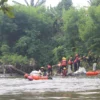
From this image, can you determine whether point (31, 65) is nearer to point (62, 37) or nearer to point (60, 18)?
point (62, 37)

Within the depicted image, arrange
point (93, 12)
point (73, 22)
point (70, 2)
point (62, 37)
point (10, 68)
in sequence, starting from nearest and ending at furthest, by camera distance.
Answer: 1. point (10, 68)
2. point (93, 12)
3. point (73, 22)
4. point (62, 37)
5. point (70, 2)

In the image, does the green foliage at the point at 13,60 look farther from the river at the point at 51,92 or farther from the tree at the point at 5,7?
the tree at the point at 5,7

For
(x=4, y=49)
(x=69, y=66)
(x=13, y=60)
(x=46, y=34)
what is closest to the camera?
(x=69, y=66)

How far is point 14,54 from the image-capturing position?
44.2m

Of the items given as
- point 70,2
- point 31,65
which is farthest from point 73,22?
point 70,2

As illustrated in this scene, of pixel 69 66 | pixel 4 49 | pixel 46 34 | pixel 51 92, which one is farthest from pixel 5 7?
pixel 46 34

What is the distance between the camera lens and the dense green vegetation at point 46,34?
128 ft

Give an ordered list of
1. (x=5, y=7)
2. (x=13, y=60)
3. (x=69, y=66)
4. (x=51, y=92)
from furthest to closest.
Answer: (x=13, y=60) < (x=69, y=66) < (x=51, y=92) < (x=5, y=7)

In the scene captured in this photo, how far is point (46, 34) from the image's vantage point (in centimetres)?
4916

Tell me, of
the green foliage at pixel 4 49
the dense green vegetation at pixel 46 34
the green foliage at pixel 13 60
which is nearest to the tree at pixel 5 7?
the dense green vegetation at pixel 46 34

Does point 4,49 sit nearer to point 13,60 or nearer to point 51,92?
Result: point 13,60

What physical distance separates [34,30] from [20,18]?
2445 millimetres

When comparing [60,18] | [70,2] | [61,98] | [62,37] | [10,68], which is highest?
[70,2]

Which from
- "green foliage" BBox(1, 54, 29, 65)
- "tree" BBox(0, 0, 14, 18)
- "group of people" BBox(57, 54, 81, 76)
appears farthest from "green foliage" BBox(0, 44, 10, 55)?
"tree" BBox(0, 0, 14, 18)
